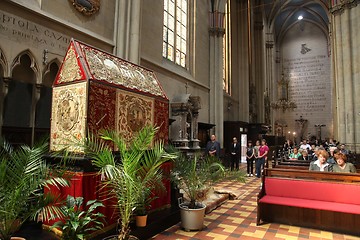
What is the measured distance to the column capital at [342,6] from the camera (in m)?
11.5

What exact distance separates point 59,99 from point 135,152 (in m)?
1.57

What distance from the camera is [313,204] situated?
3.97m

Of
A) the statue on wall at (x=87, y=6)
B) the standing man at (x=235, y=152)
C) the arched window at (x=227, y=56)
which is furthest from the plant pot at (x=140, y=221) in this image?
the arched window at (x=227, y=56)

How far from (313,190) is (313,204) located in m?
0.37

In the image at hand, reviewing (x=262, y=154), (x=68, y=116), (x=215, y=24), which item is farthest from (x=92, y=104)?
(x=215, y=24)

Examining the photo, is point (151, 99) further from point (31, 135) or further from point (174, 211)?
point (31, 135)

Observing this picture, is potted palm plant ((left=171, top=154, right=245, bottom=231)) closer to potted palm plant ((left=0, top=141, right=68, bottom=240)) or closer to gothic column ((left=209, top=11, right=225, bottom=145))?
potted palm plant ((left=0, top=141, right=68, bottom=240))

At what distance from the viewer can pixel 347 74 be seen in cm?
1168

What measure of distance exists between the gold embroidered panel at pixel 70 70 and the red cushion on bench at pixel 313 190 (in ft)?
12.3

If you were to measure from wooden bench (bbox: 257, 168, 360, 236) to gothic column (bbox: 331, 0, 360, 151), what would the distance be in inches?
333

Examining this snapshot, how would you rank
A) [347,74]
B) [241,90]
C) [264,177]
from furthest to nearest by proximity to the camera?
[241,90], [347,74], [264,177]

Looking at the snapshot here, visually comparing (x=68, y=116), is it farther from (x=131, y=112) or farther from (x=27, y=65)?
(x=27, y=65)

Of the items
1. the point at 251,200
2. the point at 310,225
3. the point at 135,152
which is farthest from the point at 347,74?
the point at 135,152

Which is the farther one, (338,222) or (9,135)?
(9,135)
